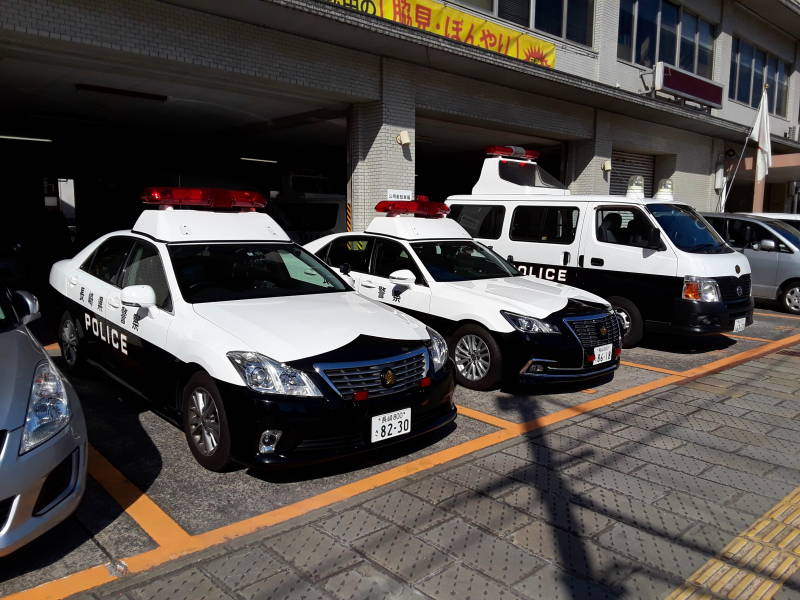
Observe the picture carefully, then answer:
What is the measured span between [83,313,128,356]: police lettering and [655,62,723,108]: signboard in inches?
568

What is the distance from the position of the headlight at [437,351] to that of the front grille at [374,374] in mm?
176

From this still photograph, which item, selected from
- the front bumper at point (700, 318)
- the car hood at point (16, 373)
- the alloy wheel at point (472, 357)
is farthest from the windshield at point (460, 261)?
the car hood at point (16, 373)

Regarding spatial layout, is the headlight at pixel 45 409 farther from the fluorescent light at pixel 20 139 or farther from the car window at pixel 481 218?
the fluorescent light at pixel 20 139

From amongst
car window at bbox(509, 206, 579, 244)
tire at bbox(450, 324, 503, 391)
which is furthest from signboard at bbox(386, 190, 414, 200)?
tire at bbox(450, 324, 503, 391)

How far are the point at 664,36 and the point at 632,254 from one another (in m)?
11.8

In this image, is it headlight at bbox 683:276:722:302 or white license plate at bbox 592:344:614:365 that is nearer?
white license plate at bbox 592:344:614:365

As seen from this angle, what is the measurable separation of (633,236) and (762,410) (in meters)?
2.83

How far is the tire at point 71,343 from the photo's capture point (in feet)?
18.5

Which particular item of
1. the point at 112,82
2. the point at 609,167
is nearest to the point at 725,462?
the point at 112,82

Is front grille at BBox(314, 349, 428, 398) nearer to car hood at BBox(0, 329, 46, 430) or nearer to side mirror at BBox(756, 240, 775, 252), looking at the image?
car hood at BBox(0, 329, 46, 430)

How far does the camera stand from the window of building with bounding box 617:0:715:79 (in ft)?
50.7

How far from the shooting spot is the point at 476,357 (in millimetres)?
5742

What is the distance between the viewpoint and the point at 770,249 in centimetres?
1069

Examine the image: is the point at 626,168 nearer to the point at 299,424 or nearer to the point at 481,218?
the point at 481,218
